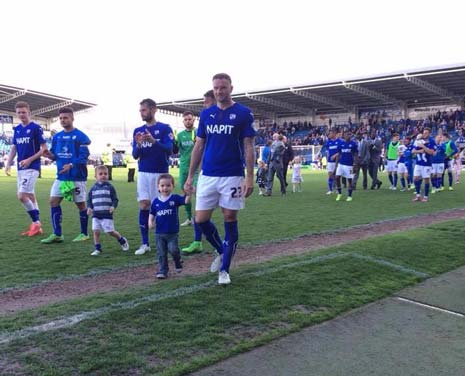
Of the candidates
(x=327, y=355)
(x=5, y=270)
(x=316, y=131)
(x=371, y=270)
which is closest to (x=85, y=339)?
(x=327, y=355)

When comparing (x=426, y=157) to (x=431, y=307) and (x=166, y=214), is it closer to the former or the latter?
(x=431, y=307)

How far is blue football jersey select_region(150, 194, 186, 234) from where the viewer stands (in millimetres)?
5059

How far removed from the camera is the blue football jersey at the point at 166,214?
5.06 m

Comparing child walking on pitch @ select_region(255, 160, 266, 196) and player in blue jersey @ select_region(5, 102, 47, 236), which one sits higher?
player in blue jersey @ select_region(5, 102, 47, 236)

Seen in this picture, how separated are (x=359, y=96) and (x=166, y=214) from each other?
4729 centimetres

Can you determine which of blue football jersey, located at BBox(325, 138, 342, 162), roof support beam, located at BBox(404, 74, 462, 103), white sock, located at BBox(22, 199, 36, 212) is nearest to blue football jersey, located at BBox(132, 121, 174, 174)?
white sock, located at BBox(22, 199, 36, 212)

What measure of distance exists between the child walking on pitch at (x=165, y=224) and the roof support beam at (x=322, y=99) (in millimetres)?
46046

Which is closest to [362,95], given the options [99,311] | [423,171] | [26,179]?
[423,171]

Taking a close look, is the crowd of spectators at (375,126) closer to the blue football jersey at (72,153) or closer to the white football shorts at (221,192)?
the blue football jersey at (72,153)

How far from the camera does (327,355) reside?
3.21 metres

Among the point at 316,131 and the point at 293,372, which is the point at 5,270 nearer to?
the point at 293,372

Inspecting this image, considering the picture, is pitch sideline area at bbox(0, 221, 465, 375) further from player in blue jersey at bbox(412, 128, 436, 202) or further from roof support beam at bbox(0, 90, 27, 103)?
roof support beam at bbox(0, 90, 27, 103)

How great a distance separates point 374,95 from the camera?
47.4 metres

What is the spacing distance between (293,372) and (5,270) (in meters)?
4.00
